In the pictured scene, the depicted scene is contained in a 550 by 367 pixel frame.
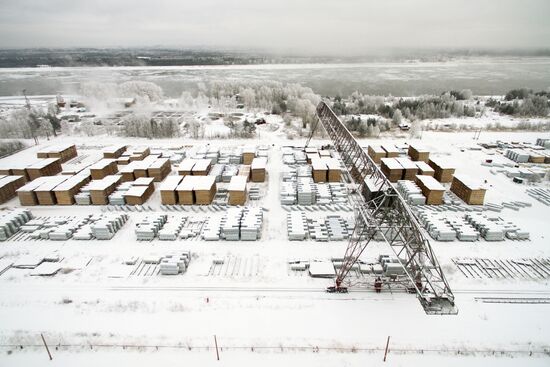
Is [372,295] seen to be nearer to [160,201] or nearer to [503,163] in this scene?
[160,201]

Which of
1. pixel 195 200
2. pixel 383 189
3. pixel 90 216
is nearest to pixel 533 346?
pixel 383 189

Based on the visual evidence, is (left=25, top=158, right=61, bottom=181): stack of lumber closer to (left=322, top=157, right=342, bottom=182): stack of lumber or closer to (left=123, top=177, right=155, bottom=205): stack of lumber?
(left=123, top=177, right=155, bottom=205): stack of lumber

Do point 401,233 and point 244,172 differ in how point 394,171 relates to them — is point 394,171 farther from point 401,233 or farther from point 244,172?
point 244,172

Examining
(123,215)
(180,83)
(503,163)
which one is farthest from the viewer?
(180,83)

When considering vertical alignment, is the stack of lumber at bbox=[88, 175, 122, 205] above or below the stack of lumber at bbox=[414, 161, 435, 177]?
below

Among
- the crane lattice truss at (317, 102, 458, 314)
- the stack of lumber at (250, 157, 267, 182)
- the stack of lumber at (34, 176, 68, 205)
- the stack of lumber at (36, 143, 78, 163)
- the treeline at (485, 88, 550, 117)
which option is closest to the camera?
the crane lattice truss at (317, 102, 458, 314)

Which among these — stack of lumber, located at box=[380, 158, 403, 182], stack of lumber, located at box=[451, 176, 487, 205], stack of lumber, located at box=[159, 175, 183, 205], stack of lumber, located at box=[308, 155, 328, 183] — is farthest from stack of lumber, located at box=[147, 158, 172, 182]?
stack of lumber, located at box=[451, 176, 487, 205]

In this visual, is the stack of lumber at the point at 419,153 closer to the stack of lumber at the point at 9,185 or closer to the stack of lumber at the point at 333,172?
the stack of lumber at the point at 333,172

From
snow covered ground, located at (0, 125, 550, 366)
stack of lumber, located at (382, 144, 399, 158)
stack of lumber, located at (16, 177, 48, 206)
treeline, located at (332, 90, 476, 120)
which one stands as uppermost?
treeline, located at (332, 90, 476, 120)
